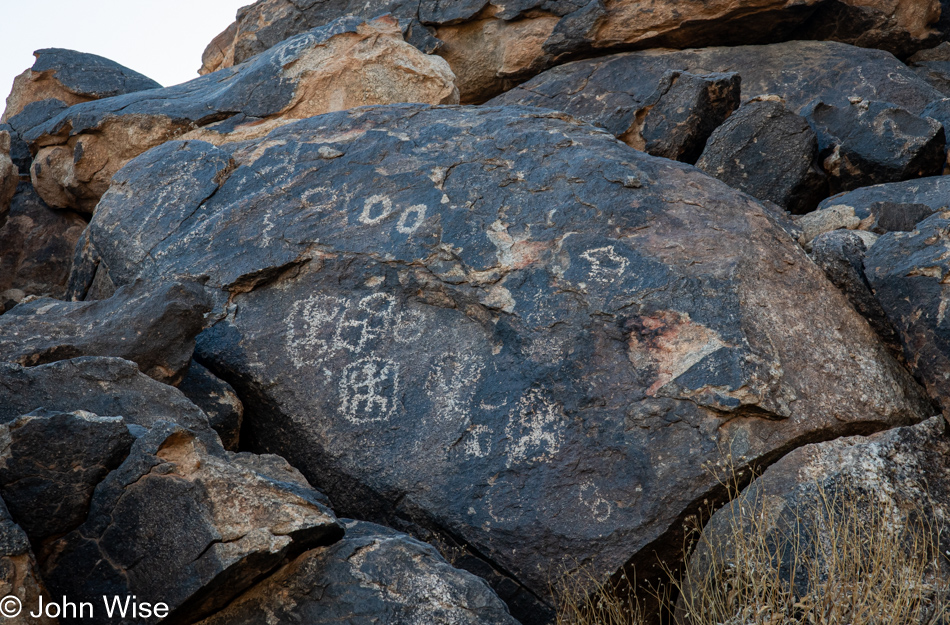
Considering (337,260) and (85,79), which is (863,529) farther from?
(85,79)

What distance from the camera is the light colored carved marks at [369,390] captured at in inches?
149

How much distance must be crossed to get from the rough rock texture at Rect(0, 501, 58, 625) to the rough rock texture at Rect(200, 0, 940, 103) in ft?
21.5

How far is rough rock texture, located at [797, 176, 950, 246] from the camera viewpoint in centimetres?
509

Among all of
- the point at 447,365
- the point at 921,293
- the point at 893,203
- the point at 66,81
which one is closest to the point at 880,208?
the point at 893,203

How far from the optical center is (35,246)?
22.2 feet

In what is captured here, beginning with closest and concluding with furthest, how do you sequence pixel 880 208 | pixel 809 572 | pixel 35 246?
pixel 809 572
pixel 880 208
pixel 35 246

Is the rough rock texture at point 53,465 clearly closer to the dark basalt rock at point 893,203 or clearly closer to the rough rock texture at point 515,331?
the rough rock texture at point 515,331

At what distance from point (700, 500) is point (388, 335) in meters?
1.56

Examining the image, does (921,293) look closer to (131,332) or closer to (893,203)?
(893,203)

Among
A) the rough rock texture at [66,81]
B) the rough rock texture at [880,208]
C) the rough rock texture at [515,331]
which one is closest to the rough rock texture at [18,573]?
the rough rock texture at [515,331]

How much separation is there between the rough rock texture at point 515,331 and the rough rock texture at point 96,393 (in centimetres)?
62

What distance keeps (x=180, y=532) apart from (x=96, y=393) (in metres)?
0.92

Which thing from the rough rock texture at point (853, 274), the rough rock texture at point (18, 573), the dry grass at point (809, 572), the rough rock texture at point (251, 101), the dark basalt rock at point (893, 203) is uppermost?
the rough rock texture at point (251, 101)

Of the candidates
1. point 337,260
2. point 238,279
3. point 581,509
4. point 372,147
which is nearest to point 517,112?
point 372,147
